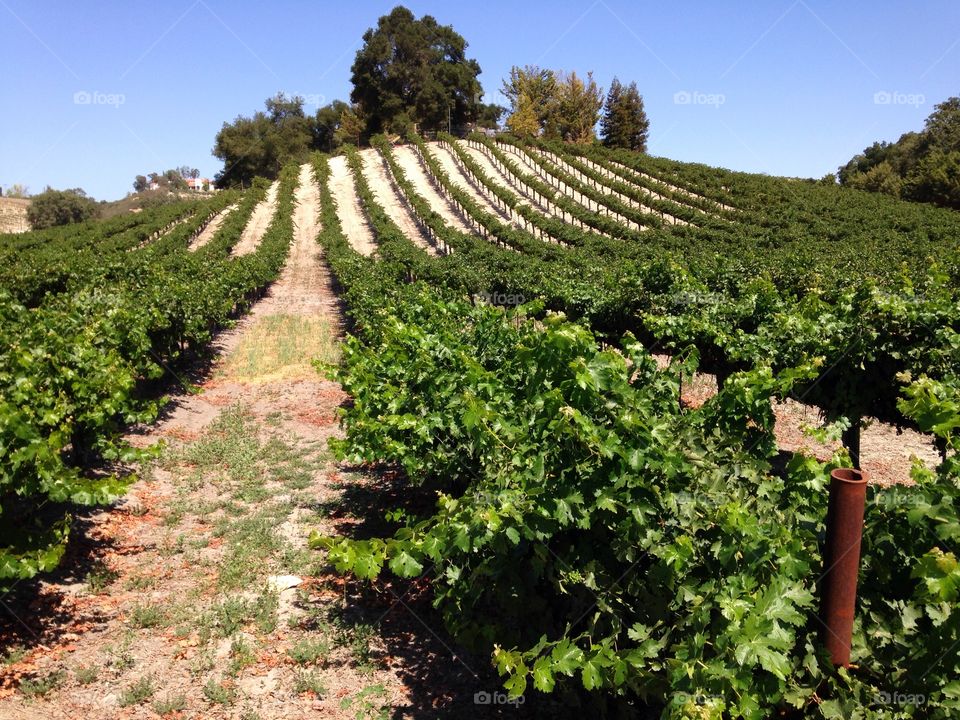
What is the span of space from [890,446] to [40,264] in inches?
1275

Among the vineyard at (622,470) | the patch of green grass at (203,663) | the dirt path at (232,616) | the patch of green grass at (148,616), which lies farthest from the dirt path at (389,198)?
the patch of green grass at (203,663)

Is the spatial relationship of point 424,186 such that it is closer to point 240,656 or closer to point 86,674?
point 240,656

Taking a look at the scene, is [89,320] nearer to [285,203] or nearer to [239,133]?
[285,203]

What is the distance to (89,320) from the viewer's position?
36.8 feet

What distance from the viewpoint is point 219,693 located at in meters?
5.19

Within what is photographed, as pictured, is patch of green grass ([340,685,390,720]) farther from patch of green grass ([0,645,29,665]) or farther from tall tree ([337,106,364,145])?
tall tree ([337,106,364,145])

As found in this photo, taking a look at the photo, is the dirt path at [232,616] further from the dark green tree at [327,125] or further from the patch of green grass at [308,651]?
the dark green tree at [327,125]

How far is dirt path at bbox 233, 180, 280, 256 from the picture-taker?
4778 centimetres

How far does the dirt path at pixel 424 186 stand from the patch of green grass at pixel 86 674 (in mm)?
45887

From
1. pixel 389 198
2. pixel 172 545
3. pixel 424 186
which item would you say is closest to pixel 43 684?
pixel 172 545

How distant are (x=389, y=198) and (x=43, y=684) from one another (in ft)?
200

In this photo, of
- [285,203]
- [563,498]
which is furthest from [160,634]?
[285,203]

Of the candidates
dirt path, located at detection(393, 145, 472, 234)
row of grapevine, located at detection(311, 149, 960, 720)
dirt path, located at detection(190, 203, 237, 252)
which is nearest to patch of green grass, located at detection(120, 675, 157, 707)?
row of grapevine, located at detection(311, 149, 960, 720)

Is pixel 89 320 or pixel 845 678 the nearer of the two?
pixel 845 678
